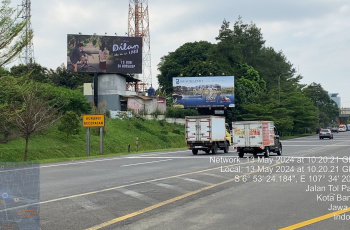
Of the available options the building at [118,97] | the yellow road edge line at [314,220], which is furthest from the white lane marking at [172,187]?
the building at [118,97]

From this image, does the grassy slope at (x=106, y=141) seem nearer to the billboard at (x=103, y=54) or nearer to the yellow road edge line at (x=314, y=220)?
the billboard at (x=103, y=54)

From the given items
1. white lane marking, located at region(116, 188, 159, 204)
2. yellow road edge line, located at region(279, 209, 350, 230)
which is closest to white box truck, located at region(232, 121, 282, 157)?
white lane marking, located at region(116, 188, 159, 204)

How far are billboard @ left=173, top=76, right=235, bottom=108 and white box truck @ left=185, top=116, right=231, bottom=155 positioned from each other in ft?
118

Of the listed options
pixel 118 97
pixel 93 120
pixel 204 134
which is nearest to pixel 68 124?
pixel 93 120

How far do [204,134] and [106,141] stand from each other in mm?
A: 15450

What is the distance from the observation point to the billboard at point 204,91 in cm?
6825

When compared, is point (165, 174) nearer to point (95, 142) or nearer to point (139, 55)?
point (95, 142)

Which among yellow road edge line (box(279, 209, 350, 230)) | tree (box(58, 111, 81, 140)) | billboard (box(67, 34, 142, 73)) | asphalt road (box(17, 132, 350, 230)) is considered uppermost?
billboard (box(67, 34, 142, 73))

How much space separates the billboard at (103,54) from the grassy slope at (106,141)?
7.80 metres

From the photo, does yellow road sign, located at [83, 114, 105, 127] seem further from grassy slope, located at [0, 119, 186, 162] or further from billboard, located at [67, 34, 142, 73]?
billboard, located at [67, 34, 142, 73]

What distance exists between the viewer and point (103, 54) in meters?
56.4

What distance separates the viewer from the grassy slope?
3450 cm

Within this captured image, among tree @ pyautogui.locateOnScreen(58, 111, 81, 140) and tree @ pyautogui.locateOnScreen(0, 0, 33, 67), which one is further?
tree @ pyautogui.locateOnScreen(58, 111, 81, 140)

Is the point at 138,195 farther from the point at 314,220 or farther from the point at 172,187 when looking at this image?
the point at 314,220
